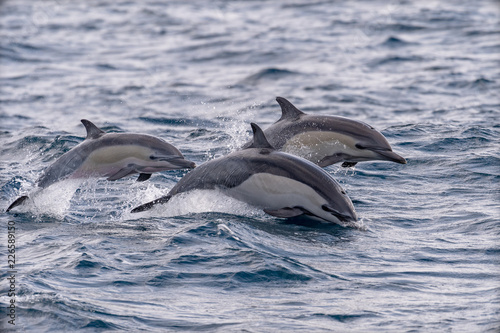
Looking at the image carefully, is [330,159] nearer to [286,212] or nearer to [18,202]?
[286,212]

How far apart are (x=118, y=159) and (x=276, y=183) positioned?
89.0 inches

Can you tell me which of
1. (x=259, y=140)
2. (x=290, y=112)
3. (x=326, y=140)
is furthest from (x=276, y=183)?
(x=290, y=112)

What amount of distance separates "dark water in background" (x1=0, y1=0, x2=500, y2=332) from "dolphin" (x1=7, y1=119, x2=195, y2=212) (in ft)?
0.98

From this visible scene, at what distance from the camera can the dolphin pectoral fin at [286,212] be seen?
8.66m

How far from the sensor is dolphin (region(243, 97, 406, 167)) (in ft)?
33.3

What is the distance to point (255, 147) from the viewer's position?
30.1ft

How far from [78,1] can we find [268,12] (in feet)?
39.8

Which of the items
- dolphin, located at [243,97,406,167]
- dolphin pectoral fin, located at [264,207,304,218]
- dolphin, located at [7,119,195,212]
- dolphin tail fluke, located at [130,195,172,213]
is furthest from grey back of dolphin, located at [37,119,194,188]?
dolphin pectoral fin, located at [264,207,304,218]

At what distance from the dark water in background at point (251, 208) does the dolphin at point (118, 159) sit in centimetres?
30

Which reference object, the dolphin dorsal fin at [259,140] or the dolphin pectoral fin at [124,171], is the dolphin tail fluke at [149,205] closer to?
the dolphin pectoral fin at [124,171]

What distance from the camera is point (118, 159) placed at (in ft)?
32.5

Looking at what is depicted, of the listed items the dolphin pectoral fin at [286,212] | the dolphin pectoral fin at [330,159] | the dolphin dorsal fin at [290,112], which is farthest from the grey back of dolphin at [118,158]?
the dolphin pectoral fin at [330,159]

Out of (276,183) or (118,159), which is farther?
(118,159)

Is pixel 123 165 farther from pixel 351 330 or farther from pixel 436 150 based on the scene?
pixel 436 150
